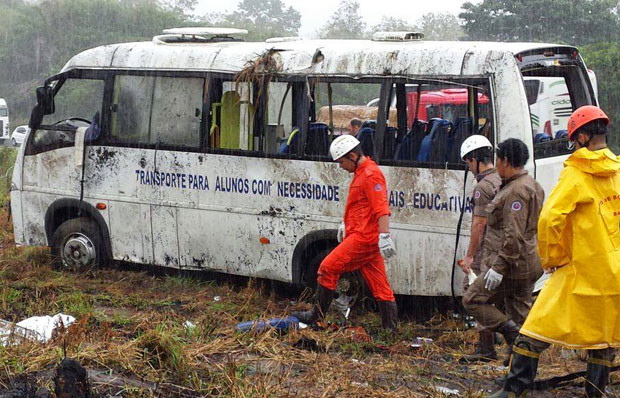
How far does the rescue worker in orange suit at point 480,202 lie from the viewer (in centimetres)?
679

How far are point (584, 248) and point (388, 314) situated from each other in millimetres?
2650

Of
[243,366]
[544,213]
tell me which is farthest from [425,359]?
[544,213]

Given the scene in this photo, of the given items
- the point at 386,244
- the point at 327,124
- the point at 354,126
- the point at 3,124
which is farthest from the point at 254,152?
the point at 3,124

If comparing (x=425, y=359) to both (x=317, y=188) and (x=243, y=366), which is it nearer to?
(x=243, y=366)

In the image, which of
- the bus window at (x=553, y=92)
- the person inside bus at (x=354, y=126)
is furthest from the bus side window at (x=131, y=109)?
the bus window at (x=553, y=92)

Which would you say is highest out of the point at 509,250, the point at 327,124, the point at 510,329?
the point at 327,124

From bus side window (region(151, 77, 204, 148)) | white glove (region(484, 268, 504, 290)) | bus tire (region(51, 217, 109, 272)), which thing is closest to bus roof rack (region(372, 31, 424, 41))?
bus side window (region(151, 77, 204, 148))

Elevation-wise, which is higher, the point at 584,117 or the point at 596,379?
the point at 584,117

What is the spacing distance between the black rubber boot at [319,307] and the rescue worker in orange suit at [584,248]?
2484 mm

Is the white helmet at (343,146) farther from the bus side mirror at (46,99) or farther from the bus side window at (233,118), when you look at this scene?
the bus side mirror at (46,99)

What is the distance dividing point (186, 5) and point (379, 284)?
2177 inches

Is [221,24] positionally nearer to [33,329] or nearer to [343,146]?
[343,146]

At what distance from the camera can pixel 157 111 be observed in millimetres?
9430

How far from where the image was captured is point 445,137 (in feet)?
25.8
